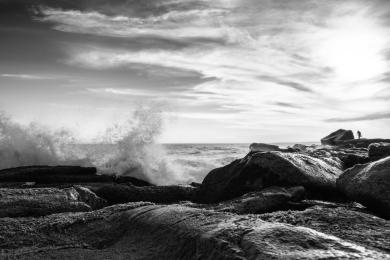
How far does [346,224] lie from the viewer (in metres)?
3.67

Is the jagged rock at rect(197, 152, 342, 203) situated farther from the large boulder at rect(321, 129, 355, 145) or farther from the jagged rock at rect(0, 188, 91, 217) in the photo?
the large boulder at rect(321, 129, 355, 145)

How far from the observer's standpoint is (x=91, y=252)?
387 cm

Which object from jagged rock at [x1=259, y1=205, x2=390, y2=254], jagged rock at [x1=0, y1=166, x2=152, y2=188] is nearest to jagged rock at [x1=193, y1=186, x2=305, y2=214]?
jagged rock at [x1=259, y1=205, x2=390, y2=254]

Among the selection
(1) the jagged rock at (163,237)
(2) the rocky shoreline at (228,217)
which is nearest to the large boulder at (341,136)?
(2) the rocky shoreline at (228,217)

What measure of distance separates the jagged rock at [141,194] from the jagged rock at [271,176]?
492mm

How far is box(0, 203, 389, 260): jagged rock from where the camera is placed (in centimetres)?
281

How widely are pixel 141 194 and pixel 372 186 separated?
4.24m

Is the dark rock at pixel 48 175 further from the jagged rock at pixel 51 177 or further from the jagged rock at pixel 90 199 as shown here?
the jagged rock at pixel 90 199

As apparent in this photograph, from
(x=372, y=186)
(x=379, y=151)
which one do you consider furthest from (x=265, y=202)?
(x=379, y=151)

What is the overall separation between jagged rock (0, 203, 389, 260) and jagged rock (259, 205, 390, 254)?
0.36 metres

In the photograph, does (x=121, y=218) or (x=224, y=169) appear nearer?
(x=121, y=218)

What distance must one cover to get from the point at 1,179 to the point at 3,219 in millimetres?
4183

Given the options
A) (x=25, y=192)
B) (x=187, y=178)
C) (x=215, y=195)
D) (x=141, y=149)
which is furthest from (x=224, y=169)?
(x=141, y=149)

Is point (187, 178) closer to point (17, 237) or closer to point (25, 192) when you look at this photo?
point (25, 192)
